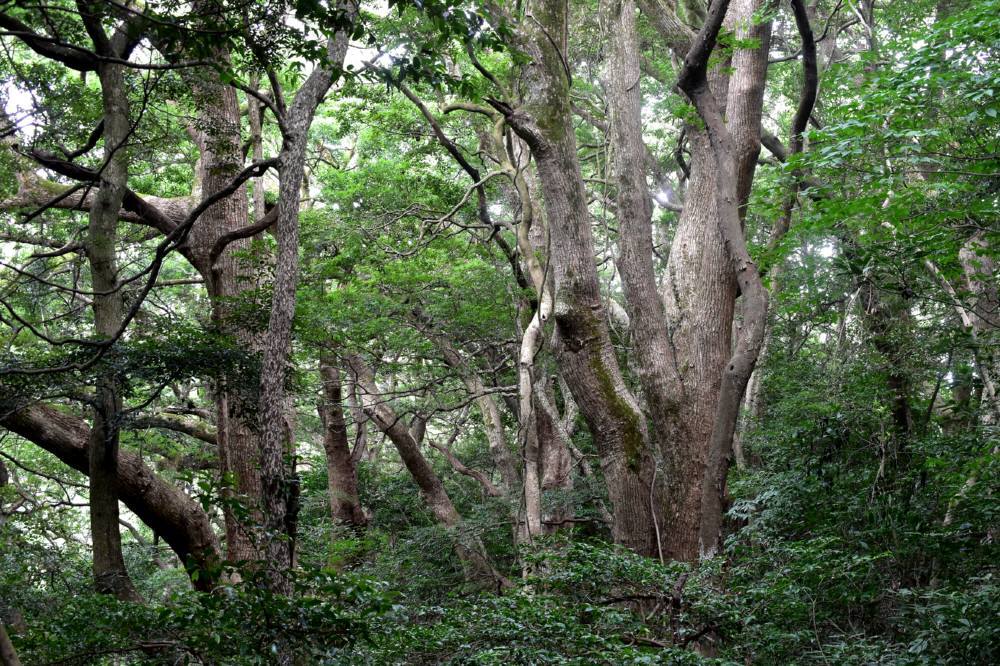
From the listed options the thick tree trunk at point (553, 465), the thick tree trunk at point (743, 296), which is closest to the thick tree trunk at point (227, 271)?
the thick tree trunk at point (743, 296)

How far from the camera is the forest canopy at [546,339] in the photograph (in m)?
4.73

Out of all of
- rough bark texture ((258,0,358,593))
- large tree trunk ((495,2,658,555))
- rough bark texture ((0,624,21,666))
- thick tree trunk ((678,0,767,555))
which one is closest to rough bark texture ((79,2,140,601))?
rough bark texture ((258,0,358,593))

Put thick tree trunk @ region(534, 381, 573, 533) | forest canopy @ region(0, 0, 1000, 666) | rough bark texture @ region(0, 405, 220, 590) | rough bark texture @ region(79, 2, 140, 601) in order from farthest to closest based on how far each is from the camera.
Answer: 1. thick tree trunk @ region(534, 381, 573, 533)
2. rough bark texture @ region(0, 405, 220, 590)
3. rough bark texture @ region(79, 2, 140, 601)
4. forest canopy @ region(0, 0, 1000, 666)

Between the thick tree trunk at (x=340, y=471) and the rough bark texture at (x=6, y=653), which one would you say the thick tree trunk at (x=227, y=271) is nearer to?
the thick tree trunk at (x=340, y=471)

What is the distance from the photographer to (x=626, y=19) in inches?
323

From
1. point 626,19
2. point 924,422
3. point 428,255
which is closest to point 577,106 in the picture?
point 428,255

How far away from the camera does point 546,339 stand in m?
9.85

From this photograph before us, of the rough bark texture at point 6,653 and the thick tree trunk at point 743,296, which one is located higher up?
the thick tree trunk at point 743,296

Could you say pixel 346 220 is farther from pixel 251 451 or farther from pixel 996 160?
pixel 996 160

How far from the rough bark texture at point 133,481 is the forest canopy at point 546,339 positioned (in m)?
0.03

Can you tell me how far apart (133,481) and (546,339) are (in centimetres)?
465

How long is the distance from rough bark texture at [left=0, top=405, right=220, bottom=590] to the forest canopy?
31 mm

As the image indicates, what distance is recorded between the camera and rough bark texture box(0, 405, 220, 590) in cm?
775

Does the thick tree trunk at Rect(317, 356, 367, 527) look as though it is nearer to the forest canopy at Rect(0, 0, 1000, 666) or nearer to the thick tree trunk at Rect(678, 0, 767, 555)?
the forest canopy at Rect(0, 0, 1000, 666)
